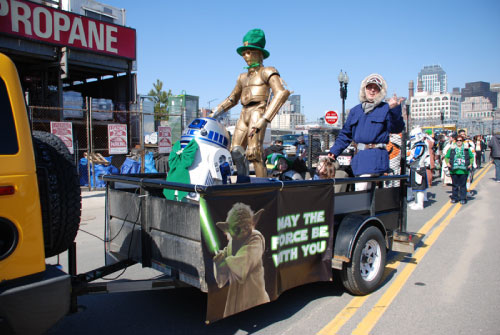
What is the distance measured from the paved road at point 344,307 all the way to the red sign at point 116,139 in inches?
277

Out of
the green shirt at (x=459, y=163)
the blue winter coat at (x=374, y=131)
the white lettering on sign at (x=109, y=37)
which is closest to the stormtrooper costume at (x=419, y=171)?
the green shirt at (x=459, y=163)

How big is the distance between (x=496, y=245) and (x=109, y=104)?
1617 cm

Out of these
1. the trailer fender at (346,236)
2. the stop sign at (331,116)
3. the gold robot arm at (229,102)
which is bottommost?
the trailer fender at (346,236)

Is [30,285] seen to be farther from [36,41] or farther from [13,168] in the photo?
[36,41]

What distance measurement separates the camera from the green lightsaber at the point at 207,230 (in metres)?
2.62

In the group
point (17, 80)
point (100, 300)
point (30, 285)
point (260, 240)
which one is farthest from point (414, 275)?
point (17, 80)

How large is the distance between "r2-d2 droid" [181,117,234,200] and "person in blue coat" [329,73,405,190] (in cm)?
195

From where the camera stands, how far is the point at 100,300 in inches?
155

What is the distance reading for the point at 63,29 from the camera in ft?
50.4

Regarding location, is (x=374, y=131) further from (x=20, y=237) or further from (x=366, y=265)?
(x=20, y=237)

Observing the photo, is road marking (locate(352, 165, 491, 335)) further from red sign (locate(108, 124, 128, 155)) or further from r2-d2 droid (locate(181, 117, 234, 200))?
red sign (locate(108, 124, 128, 155))

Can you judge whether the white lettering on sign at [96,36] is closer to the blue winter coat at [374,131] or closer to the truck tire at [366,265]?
the blue winter coat at [374,131]

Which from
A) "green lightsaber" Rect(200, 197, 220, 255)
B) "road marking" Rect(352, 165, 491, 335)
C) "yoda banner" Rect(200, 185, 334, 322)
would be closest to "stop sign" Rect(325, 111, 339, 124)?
"road marking" Rect(352, 165, 491, 335)

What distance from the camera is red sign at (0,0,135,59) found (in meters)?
13.9
